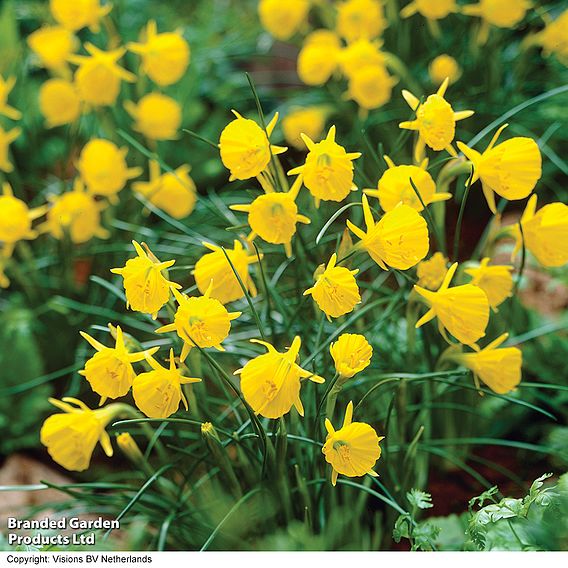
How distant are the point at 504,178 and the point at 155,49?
867 mm

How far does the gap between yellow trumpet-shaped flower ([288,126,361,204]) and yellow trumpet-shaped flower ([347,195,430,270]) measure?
0.05m

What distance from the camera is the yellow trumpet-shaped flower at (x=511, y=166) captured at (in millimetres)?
1009

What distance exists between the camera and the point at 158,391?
0.93 metres

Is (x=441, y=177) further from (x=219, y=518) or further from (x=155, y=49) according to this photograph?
(x=155, y=49)

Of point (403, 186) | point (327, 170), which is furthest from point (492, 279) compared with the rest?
point (327, 170)

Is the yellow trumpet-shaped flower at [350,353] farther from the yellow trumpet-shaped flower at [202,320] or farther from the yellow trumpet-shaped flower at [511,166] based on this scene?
the yellow trumpet-shaped flower at [511,166]

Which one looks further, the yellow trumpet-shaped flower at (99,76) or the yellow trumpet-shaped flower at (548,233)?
the yellow trumpet-shaped flower at (99,76)

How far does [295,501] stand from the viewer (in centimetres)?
116

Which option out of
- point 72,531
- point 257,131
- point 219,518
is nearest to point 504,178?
point 257,131

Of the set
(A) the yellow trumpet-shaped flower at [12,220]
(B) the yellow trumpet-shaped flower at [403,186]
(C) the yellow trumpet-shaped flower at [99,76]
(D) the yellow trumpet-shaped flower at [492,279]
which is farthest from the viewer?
(C) the yellow trumpet-shaped flower at [99,76]

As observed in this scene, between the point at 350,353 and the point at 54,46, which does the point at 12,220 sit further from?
the point at 350,353

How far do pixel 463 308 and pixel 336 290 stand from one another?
0.58 feet

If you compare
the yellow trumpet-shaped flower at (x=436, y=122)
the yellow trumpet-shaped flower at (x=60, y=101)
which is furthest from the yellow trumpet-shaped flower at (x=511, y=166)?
the yellow trumpet-shaped flower at (x=60, y=101)

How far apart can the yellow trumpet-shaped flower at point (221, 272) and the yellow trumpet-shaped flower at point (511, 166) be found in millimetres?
316
